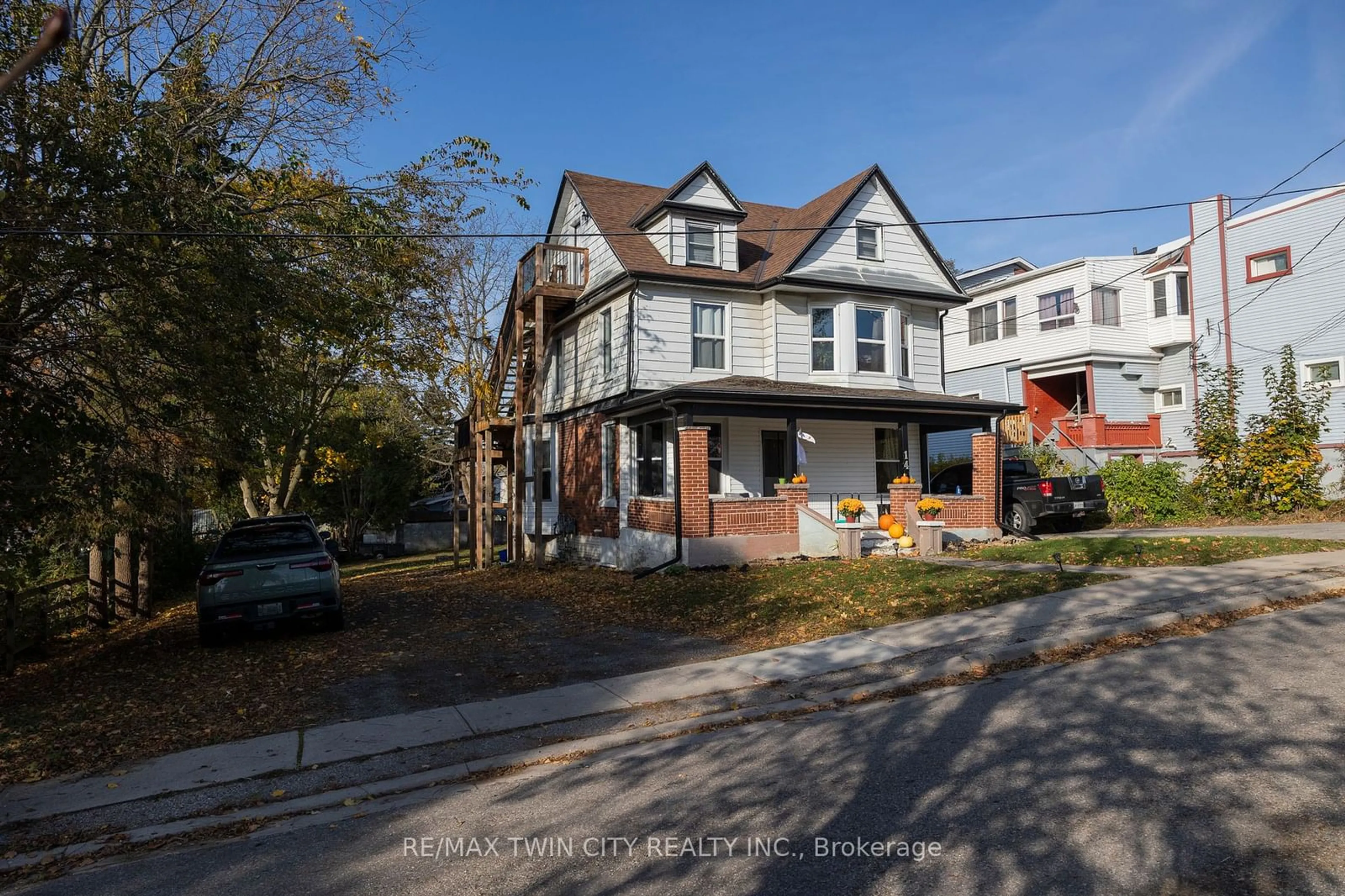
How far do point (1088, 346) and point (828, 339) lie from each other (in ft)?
48.5

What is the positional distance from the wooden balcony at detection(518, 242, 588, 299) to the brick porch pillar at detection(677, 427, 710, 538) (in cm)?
718

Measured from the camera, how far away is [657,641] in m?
10.8

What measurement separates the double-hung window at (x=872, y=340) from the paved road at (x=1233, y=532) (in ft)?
18.1

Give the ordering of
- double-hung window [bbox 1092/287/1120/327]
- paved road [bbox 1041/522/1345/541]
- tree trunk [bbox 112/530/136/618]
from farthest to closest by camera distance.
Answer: double-hung window [bbox 1092/287/1120/327], tree trunk [bbox 112/530/136/618], paved road [bbox 1041/522/1345/541]

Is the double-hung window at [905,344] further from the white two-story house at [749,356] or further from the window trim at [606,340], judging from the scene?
the window trim at [606,340]

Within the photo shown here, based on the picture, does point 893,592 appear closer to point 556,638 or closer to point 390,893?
point 556,638

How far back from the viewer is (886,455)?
2141cm

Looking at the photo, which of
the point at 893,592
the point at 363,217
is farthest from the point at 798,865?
the point at 363,217

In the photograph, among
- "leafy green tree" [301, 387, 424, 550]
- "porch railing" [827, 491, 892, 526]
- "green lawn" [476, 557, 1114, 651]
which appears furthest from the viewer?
"leafy green tree" [301, 387, 424, 550]

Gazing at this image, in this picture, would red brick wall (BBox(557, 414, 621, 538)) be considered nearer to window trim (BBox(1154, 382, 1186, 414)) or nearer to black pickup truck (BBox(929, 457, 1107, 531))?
black pickup truck (BBox(929, 457, 1107, 531))

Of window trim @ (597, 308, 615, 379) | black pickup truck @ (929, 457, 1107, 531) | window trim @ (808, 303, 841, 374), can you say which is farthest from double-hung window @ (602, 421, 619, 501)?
black pickup truck @ (929, 457, 1107, 531)

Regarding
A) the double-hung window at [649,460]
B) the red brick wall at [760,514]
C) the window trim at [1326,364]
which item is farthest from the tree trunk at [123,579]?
the window trim at [1326,364]

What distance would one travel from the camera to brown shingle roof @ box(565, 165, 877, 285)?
1958cm

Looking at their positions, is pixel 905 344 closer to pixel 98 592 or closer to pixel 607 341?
pixel 607 341
